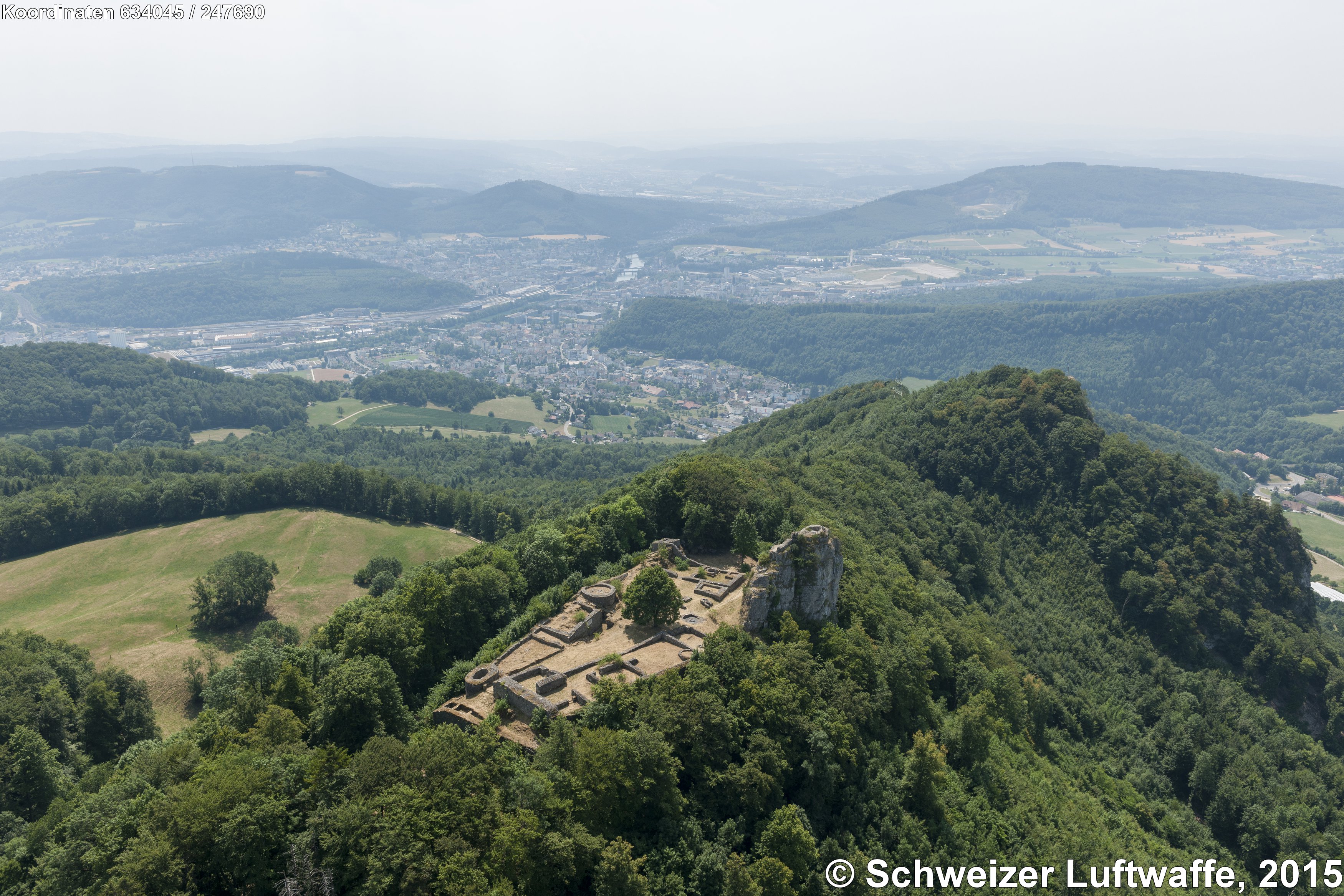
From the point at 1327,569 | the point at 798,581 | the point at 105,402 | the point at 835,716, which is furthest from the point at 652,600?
the point at 105,402

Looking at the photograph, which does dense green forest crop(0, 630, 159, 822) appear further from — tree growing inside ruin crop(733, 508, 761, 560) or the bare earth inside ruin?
tree growing inside ruin crop(733, 508, 761, 560)

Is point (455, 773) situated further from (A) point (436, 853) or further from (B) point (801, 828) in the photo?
(B) point (801, 828)

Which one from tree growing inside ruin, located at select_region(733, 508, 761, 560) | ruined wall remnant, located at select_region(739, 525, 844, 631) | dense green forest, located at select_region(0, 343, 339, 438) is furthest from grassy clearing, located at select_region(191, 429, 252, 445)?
ruined wall remnant, located at select_region(739, 525, 844, 631)

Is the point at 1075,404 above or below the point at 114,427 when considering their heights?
above

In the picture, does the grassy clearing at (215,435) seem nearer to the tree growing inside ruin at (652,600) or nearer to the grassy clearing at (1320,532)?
the tree growing inside ruin at (652,600)

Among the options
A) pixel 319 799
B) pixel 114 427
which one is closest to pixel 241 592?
pixel 319 799

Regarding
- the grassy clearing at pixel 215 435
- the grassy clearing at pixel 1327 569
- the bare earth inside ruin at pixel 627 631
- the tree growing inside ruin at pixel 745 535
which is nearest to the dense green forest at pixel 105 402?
the grassy clearing at pixel 215 435
